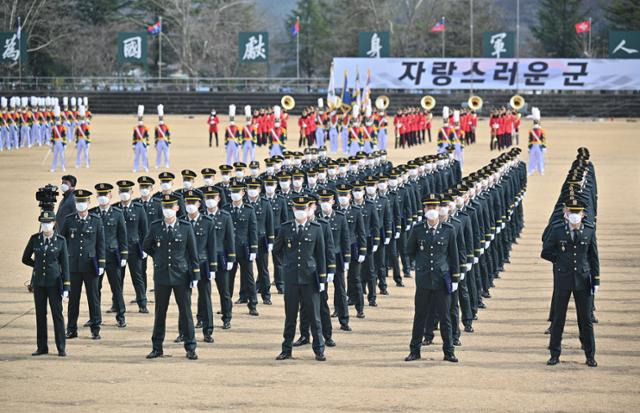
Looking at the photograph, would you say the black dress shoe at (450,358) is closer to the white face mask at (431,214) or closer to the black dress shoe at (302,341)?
the white face mask at (431,214)

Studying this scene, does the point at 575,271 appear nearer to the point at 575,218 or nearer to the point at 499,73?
the point at 575,218

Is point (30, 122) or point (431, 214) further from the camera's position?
point (30, 122)

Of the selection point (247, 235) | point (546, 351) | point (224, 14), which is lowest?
point (546, 351)

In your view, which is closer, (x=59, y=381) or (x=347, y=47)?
(x=59, y=381)

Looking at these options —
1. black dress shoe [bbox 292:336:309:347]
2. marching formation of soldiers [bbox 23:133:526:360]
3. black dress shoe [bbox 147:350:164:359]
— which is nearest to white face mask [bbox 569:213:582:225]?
marching formation of soldiers [bbox 23:133:526:360]

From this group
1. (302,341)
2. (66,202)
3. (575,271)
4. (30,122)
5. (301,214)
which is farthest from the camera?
(30,122)

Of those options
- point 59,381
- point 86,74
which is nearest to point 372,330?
point 59,381

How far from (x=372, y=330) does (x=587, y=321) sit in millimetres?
2526

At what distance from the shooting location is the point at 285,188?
15141mm

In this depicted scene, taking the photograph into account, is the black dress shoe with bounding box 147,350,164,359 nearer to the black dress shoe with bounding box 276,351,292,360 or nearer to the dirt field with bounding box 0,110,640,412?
the dirt field with bounding box 0,110,640,412

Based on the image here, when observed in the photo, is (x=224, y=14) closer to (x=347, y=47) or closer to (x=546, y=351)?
(x=347, y=47)

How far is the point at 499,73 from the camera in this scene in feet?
185

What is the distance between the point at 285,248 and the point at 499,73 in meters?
46.2

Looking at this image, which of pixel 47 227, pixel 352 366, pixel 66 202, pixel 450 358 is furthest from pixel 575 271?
pixel 66 202
